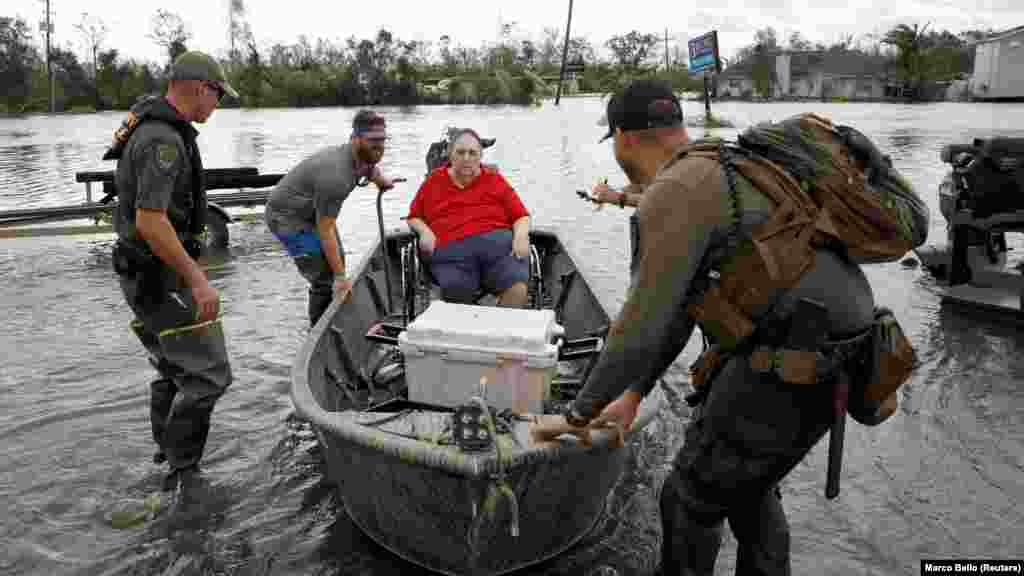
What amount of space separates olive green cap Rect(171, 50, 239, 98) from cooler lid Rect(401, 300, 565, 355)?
1622 mm

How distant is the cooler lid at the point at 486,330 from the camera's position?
4125mm

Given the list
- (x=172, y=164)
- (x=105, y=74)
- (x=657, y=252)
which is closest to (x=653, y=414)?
(x=657, y=252)

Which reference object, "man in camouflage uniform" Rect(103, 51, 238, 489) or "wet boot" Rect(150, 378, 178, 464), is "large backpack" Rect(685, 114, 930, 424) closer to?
"man in camouflage uniform" Rect(103, 51, 238, 489)

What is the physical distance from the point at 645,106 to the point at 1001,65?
77455 millimetres

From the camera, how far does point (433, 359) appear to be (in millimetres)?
4270

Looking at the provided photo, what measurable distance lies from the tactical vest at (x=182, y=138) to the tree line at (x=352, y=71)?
5020cm

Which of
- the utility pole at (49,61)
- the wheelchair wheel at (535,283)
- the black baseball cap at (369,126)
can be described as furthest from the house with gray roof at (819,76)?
the black baseball cap at (369,126)

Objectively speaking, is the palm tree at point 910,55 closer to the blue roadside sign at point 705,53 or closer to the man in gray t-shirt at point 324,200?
the blue roadside sign at point 705,53

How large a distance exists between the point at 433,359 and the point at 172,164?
5.27 feet

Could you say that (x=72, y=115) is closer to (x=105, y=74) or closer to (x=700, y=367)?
(x=105, y=74)

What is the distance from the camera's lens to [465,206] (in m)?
6.20

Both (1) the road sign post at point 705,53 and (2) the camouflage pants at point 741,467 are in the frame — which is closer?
(2) the camouflage pants at point 741,467

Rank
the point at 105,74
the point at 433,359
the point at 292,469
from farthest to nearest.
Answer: the point at 105,74 → the point at 292,469 → the point at 433,359

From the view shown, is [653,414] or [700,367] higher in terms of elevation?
[700,367]
